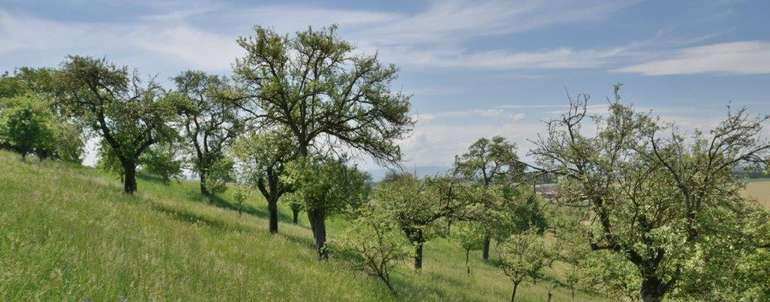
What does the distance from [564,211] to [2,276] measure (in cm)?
1676

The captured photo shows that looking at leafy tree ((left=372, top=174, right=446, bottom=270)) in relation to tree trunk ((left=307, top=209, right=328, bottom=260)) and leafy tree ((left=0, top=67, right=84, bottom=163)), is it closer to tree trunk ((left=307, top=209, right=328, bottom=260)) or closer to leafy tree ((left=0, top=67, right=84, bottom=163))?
tree trunk ((left=307, top=209, right=328, bottom=260))

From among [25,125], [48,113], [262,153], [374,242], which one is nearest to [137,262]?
[374,242]

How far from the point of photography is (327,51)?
18.5 metres

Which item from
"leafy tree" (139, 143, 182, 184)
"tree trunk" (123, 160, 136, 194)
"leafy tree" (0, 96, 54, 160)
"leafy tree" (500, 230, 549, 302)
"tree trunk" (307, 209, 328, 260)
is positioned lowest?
"leafy tree" (500, 230, 549, 302)

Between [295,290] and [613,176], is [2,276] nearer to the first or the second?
[295,290]

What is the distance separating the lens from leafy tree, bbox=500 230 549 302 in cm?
2253

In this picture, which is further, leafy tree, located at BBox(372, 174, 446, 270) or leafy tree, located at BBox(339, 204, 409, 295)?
leafy tree, located at BBox(372, 174, 446, 270)

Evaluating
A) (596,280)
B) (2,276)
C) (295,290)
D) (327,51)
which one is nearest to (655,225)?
(596,280)

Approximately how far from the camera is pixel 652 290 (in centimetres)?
1595

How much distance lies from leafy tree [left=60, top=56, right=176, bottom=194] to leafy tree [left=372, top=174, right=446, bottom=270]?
39.0ft

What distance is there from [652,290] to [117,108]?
79.2 feet

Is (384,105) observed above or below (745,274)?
above

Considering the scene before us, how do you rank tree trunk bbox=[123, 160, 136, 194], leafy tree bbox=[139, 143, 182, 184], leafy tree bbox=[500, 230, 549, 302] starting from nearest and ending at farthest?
1. leafy tree bbox=[500, 230, 549, 302]
2. tree trunk bbox=[123, 160, 136, 194]
3. leafy tree bbox=[139, 143, 182, 184]

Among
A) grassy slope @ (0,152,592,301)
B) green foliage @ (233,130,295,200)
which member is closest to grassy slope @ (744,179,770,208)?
grassy slope @ (0,152,592,301)
